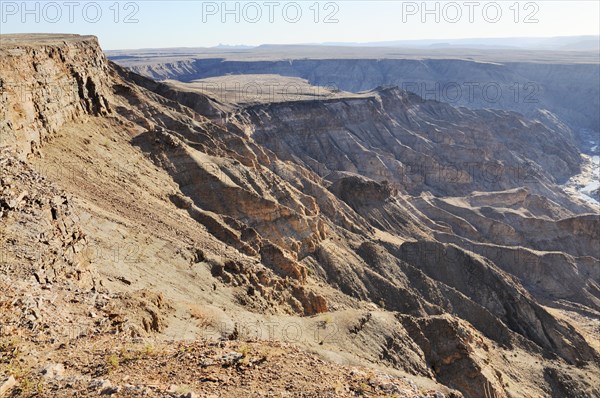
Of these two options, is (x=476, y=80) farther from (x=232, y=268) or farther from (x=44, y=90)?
(x=232, y=268)

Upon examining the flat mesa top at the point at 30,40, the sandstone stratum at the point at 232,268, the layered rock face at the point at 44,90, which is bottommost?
the sandstone stratum at the point at 232,268

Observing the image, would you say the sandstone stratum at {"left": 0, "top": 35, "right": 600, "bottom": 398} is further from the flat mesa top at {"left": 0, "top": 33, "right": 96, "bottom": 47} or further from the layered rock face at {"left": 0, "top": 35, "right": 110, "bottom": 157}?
the flat mesa top at {"left": 0, "top": 33, "right": 96, "bottom": 47}

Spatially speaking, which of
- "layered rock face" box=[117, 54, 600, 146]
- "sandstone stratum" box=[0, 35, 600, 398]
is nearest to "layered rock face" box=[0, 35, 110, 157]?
"sandstone stratum" box=[0, 35, 600, 398]

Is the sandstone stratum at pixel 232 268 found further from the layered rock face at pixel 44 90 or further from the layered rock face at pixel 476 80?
the layered rock face at pixel 476 80

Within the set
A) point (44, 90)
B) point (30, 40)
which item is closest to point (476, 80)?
point (30, 40)

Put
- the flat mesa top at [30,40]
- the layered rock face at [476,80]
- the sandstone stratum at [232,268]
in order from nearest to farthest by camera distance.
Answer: the sandstone stratum at [232,268]
the flat mesa top at [30,40]
the layered rock face at [476,80]

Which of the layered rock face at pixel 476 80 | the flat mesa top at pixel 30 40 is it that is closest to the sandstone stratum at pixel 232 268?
the flat mesa top at pixel 30 40

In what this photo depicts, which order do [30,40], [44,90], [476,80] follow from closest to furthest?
1. [44,90]
2. [30,40]
3. [476,80]

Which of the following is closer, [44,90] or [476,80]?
[44,90]

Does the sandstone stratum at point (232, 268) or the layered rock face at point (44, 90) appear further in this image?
the layered rock face at point (44, 90)

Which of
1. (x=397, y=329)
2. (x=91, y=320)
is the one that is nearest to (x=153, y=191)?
(x=397, y=329)
